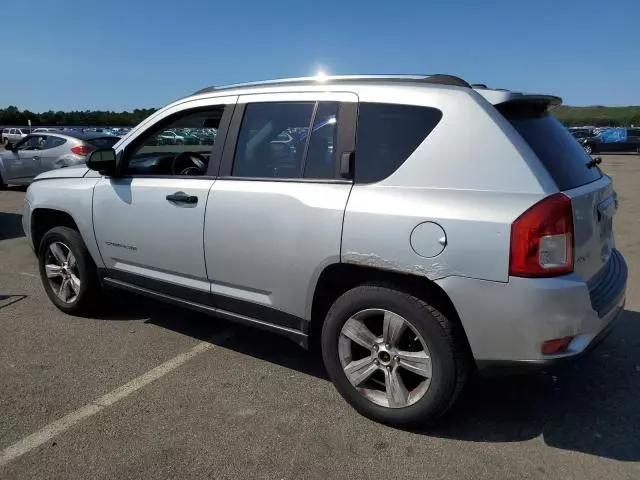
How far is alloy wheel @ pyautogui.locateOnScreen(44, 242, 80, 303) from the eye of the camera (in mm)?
4602

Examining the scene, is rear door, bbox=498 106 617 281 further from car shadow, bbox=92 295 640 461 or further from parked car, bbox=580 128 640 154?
parked car, bbox=580 128 640 154

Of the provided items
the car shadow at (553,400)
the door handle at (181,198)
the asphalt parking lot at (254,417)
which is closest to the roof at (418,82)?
the door handle at (181,198)

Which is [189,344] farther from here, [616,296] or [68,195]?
[616,296]

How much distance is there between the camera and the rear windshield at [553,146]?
2.72 meters

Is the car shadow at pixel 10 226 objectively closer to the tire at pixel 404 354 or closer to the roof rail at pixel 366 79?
the roof rail at pixel 366 79

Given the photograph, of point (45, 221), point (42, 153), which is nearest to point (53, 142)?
point (42, 153)

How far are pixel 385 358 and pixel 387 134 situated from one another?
4.00 ft

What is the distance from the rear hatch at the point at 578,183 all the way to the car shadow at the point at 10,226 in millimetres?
7949

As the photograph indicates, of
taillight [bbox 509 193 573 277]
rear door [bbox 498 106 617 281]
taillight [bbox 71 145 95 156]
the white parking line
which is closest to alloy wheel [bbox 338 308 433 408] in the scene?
taillight [bbox 509 193 573 277]

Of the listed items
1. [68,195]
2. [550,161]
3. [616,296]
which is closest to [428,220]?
[550,161]

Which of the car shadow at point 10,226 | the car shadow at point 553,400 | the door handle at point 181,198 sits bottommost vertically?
the car shadow at point 10,226

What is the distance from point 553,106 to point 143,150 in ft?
9.61

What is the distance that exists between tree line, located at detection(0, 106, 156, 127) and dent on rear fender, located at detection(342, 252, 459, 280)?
72.1 meters

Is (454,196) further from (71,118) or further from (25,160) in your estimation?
(71,118)
